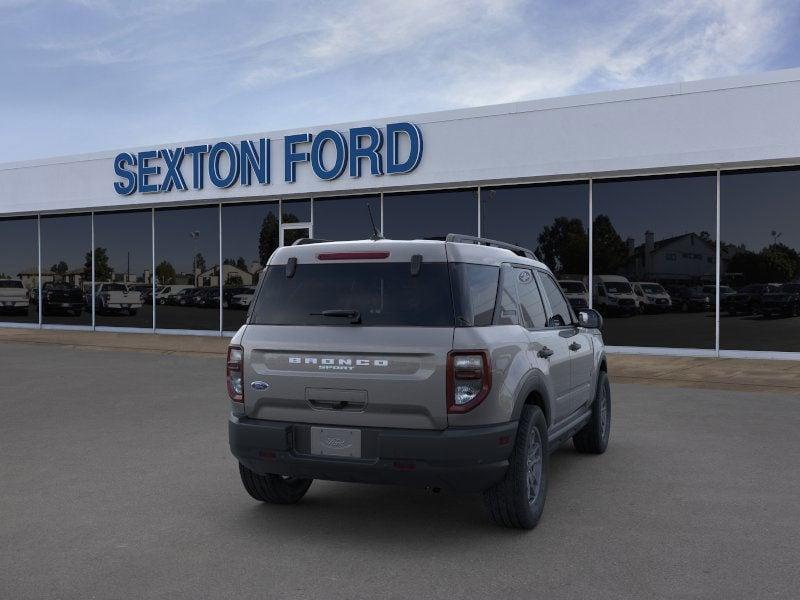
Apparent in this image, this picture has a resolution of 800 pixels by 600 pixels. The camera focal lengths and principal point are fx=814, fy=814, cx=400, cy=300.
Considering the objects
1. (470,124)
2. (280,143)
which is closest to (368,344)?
(470,124)

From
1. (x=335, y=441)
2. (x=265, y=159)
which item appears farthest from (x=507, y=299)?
(x=265, y=159)

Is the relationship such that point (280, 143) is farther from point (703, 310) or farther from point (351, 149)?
point (703, 310)

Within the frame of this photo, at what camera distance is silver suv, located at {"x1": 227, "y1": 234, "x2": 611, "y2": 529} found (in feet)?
15.1

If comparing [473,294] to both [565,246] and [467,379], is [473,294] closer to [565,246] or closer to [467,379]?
[467,379]

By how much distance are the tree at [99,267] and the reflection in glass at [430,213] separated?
30.1 ft

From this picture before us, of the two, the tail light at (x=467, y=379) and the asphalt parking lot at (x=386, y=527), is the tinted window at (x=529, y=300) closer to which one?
the tail light at (x=467, y=379)

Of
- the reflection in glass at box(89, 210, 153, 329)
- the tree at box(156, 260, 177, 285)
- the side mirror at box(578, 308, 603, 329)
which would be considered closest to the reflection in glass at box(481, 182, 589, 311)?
the tree at box(156, 260, 177, 285)

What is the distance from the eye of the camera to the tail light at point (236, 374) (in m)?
5.04

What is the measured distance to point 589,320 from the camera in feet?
21.8

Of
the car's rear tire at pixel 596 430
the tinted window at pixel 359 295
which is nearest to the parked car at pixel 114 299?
the car's rear tire at pixel 596 430

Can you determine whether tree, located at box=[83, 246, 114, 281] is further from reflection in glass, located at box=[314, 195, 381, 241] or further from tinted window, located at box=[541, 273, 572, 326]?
tinted window, located at box=[541, 273, 572, 326]

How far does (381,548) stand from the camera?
4719mm

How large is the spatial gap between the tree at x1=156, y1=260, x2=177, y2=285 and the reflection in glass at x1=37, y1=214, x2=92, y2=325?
8.85 feet

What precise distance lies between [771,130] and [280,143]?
1056 centimetres
